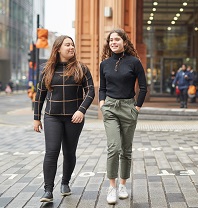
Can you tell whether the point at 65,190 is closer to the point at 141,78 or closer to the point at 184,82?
the point at 141,78

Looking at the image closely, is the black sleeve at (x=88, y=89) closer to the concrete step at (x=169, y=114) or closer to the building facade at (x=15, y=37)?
the concrete step at (x=169, y=114)

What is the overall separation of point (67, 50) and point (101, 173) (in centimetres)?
242

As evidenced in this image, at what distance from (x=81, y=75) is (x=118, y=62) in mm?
444

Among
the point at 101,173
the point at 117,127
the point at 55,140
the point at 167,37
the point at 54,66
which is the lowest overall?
the point at 101,173

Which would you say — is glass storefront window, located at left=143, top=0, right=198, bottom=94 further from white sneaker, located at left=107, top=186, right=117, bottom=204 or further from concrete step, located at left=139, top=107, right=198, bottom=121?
white sneaker, located at left=107, top=186, right=117, bottom=204

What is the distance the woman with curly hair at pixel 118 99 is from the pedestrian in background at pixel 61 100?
264 millimetres

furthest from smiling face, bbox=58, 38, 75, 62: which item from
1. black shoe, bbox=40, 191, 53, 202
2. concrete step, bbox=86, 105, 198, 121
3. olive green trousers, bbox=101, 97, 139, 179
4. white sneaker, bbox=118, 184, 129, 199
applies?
concrete step, bbox=86, 105, 198, 121

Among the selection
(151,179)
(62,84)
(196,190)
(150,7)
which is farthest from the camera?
(150,7)

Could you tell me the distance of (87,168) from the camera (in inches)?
278

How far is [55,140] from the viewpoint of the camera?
485 centimetres

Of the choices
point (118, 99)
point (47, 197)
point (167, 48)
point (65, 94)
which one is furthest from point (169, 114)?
point (167, 48)

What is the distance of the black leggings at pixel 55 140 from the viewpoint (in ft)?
15.9

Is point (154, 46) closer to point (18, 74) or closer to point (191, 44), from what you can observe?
point (191, 44)

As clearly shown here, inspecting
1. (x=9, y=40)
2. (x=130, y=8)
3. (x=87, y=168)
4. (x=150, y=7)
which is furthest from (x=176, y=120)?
(x=9, y=40)
